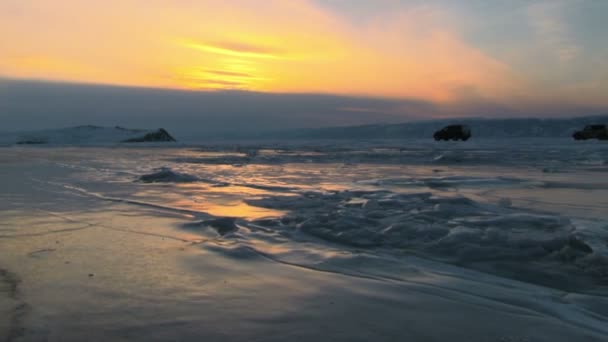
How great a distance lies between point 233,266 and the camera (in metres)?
2.82

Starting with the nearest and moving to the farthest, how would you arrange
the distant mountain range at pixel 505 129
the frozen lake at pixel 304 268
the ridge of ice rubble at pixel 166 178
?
1. the frozen lake at pixel 304 268
2. the ridge of ice rubble at pixel 166 178
3. the distant mountain range at pixel 505 129

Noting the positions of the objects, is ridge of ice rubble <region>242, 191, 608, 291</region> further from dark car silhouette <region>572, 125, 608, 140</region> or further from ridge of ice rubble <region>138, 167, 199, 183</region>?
dark car silhouette <region>572, 125, 608, 140</region>

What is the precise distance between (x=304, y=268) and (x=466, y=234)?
1378 millimetres

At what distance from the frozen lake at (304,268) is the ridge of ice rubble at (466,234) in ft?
0.05

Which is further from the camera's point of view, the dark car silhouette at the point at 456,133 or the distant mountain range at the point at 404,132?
the distant mountain range at the point at 404,132

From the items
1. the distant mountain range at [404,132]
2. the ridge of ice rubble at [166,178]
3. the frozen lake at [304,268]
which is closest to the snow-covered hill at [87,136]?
the distant mountain range at [404,132]

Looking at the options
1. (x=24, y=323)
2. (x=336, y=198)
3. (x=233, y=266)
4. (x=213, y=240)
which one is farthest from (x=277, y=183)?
(x=24, y=323)

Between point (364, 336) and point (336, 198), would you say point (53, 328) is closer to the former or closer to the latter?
point (364, 336)

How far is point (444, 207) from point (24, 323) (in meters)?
3.71

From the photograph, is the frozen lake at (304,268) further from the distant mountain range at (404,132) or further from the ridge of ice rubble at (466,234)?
the distant mountain range at (404,132)

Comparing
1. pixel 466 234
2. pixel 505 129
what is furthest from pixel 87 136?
pixel 466 234

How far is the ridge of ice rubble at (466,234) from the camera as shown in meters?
2.82

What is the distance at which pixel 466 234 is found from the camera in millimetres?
3521

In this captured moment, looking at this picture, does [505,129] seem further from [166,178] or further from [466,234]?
[466,234]
